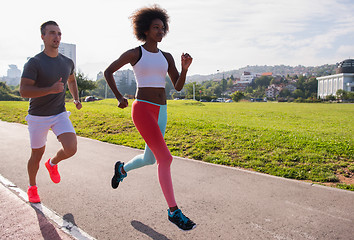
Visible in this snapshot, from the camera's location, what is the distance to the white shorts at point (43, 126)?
3.63 m

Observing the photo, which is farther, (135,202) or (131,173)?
(131,173)

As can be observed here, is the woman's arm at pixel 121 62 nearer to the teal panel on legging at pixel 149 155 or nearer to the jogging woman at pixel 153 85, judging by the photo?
the jogging woman at pixel 153 85

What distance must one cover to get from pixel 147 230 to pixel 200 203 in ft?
3.15

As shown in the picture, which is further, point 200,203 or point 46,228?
point 200,203

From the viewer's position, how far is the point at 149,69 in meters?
3.13

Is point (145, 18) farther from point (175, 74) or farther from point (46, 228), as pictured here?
point (46, 228)

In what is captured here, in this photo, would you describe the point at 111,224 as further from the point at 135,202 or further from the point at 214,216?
the point at 214,216

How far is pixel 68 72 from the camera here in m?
3.80

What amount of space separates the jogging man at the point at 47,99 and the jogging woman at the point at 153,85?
32.9 inches

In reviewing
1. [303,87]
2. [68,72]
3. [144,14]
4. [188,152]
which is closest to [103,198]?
[68,72]

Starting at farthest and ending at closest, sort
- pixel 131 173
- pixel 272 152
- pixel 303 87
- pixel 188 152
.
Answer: pixel 303 87
pixel 188 152
pixel 272 152
pixel 131 173

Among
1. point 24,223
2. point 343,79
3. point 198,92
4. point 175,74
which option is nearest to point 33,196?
point 24,223

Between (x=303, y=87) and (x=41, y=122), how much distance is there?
15951 centimetres

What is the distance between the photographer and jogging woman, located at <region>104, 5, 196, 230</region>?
9.90 ft
